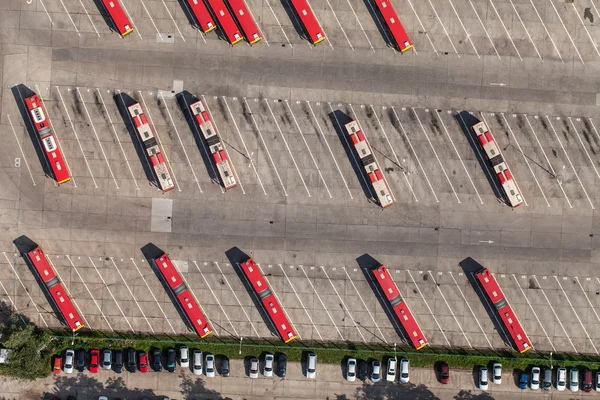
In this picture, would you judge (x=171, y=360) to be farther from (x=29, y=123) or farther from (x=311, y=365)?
(x=29, y=123)

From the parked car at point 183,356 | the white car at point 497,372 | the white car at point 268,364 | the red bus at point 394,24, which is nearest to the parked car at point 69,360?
the parked car at point 183,356

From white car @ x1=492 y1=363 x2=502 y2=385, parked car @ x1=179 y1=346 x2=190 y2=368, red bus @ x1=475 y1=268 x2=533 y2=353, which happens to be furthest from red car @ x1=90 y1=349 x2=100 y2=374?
white car @ x1=492 y1=363 x2=502 y2=385

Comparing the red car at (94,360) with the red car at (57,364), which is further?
the red car at (57,364)

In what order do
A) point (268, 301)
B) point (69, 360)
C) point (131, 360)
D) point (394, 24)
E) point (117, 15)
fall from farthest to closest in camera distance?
point (131, 360) → point (69, 360) → point (268, 301) → point (394, 24) → point (117, 15)

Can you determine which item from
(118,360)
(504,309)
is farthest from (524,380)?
(118,360)

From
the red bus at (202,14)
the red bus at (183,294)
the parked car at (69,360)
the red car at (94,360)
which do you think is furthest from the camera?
the red car at (94,360)

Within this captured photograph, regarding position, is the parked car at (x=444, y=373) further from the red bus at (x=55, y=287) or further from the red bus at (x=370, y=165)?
the red bus at (x=55, y=287)

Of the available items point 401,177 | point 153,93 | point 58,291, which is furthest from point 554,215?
point 58,291
